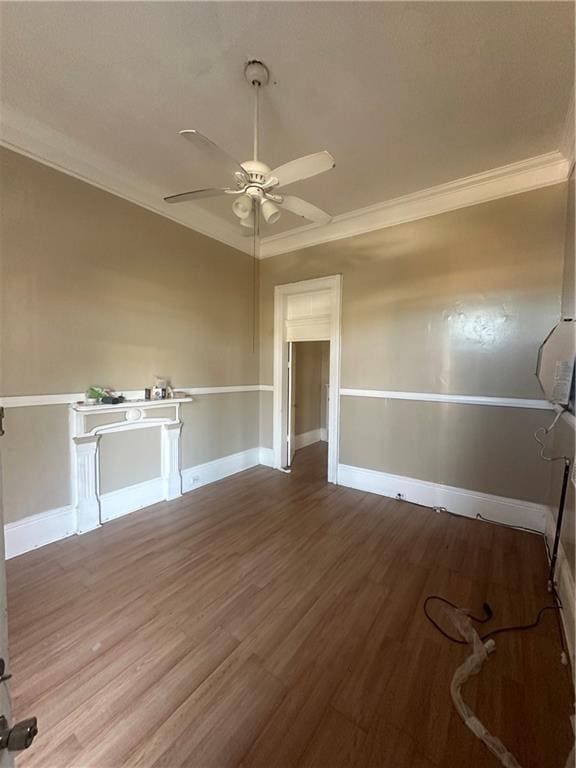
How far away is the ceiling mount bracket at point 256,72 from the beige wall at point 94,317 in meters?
1.63

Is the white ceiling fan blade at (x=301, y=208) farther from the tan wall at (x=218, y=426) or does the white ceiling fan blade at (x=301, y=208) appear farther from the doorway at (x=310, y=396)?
the doorway at (x=310, y=396)

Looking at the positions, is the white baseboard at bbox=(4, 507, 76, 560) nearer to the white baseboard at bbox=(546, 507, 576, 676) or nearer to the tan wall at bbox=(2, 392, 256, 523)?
the tan wall at bbox=(2, 392, 256, 523)

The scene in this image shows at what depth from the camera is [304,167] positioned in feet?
5.46

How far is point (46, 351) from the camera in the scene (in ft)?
7.88

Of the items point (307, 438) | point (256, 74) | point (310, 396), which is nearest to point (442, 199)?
point (256, 74)

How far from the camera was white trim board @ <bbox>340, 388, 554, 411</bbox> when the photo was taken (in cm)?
262

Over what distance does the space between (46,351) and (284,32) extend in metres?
2.53

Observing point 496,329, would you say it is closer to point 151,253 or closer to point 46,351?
point 151,253

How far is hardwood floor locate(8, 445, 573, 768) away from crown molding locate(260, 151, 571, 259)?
9.59 ft

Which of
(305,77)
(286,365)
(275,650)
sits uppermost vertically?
(305,77)

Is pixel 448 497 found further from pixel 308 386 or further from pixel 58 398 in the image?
pixel 58 398

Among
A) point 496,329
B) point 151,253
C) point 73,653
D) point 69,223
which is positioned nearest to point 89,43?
point 69,223

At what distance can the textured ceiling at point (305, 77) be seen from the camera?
154 centimetres

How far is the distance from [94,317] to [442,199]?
3.33 meters
